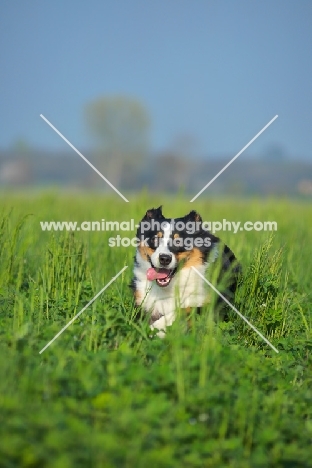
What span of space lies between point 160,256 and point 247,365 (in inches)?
63.2

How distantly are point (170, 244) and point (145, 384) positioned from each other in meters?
2.33

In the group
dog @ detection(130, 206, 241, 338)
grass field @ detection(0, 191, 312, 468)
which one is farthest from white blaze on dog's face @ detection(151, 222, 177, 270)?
grass field @ detection(0, 191, 312, 468)

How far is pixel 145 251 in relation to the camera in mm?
5910

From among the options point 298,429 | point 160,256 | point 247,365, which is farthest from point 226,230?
point 298,429

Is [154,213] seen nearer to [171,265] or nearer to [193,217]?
[193,217]

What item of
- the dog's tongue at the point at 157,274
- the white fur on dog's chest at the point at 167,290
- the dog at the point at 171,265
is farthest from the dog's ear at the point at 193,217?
the dog's tongue at the point at 157,274

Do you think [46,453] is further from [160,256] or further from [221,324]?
[160,256]

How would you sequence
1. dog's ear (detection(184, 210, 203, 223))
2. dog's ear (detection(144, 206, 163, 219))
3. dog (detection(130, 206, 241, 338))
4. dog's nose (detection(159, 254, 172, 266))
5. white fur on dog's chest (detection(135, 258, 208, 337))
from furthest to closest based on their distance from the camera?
dog's ear (detection(144, 206, 163, 219))
dog's ear (detection(184, 210, 203, 223))
white fur on dog's chest (detection(135, 258, 208, 337))
dog (detection(130, 206, 241, 338))
dog's nose (detection(159, 254, 172, 266))

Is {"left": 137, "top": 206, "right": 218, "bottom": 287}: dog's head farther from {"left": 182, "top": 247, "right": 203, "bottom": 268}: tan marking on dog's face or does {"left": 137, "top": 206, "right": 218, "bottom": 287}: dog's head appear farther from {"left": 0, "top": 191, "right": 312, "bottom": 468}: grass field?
{"left": 0, "top": 191, "right": 312, "bottom": 468}: grass field

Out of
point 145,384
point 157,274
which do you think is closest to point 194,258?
point 157,274

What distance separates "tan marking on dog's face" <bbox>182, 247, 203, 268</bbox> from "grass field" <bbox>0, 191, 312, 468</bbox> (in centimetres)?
50

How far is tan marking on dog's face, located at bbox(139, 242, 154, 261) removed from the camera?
19.2 feet

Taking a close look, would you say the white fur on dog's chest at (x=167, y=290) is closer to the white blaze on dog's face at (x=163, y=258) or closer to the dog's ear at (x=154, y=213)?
the white blaze on dog's face at (x=163, y=258)

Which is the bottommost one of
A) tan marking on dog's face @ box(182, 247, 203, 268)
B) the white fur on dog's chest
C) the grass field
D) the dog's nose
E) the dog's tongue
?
the grass field
